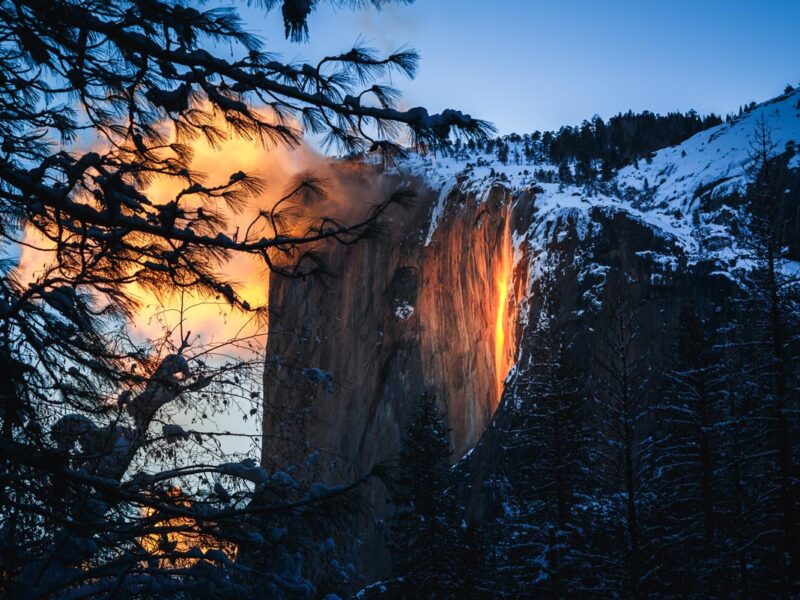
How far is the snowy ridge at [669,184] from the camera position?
33.7 metres

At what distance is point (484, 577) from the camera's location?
831 inches

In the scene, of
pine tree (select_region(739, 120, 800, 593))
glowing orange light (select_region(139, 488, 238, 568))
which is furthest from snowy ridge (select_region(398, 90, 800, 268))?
glowing orange light (select_region(139, 488, 238, 568))

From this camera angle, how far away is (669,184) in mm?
42906

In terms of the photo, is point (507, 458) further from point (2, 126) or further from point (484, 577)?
point (2, 126)

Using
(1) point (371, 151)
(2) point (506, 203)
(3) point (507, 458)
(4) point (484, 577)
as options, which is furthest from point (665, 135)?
(1) point (371, 151)

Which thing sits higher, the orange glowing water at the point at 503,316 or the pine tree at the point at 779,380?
the orange glowing water at the point at 503,316

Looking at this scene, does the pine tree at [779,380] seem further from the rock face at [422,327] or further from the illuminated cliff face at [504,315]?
the rock face at [422,327]

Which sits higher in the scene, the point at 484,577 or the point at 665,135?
the point at 665,135

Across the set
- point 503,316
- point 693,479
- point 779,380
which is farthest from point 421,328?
point 779,380

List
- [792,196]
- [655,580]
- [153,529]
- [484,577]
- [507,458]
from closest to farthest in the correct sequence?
[153,529]
[655,580]
[484,577]
[507,458]
[792,196]

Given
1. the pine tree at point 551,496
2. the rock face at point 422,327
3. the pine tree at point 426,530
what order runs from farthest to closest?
1. the rock face at point 422,327
2. the pine tree at point 426,530
3. the pine tree at point 551,496

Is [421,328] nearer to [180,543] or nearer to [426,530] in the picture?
[426,530]

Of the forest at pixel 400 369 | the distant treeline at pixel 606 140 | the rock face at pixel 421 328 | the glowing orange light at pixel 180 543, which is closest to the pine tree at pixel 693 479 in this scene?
the forest at pixel 400 369

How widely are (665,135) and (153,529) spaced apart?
2856 inches
